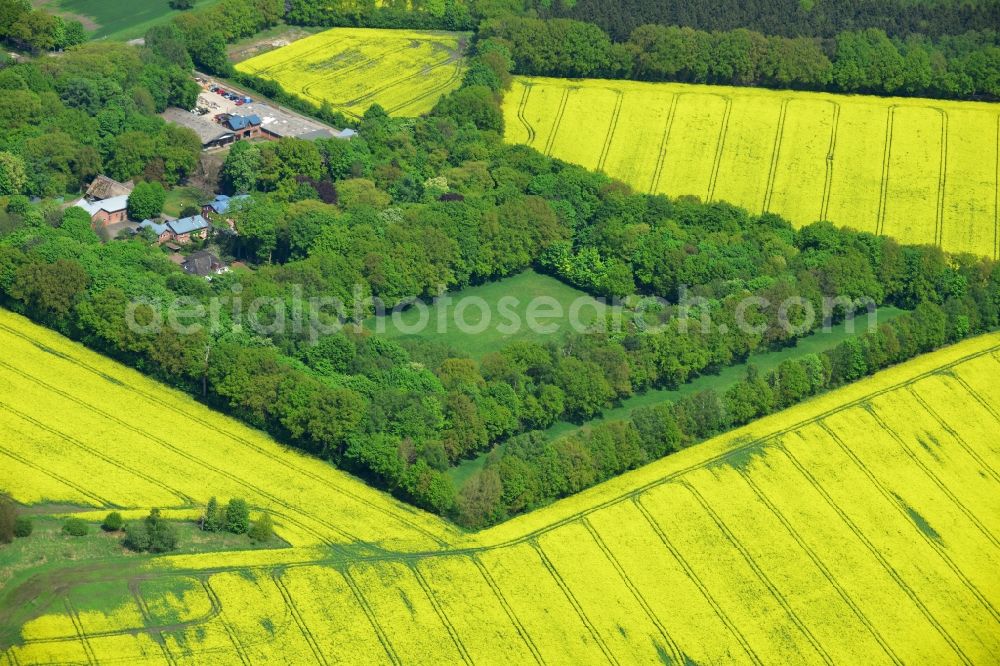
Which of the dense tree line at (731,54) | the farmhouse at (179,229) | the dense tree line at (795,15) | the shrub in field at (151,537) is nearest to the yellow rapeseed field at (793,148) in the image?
the dense tree line at (731,54)

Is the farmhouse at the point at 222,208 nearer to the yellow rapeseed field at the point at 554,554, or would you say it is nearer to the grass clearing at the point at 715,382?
the yellow rapeseed field at the point at 554,554

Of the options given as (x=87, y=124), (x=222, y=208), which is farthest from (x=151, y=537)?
(x=87, y=124)

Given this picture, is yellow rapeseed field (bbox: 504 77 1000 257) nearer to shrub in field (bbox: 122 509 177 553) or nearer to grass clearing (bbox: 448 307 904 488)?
grass clearing (bbox: 448 307 904 488)

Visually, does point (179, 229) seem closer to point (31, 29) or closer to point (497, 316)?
point (497, 316)

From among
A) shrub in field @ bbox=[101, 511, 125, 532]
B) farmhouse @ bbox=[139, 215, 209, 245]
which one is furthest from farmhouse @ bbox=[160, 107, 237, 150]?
shrub in field @ bbox=[101, 511, 125, 532]

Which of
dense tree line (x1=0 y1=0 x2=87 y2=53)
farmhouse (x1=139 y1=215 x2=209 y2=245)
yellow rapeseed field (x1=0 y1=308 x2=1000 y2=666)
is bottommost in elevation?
yellow rapeseed field (x1=0 y1=308 x2=1000 y2=666)
